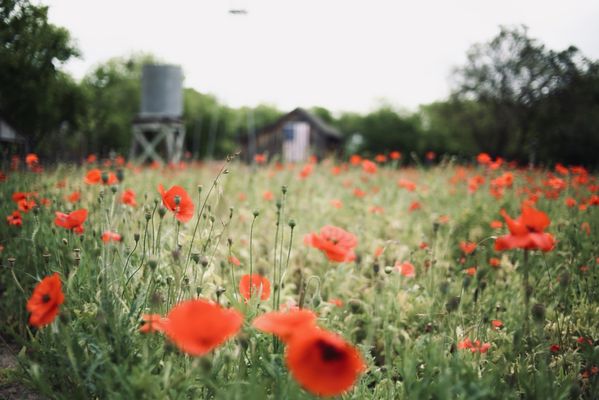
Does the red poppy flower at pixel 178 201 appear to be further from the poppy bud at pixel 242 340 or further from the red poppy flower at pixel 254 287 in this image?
the poppy bud at pixel 242 340

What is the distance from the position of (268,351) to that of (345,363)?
2.15ft

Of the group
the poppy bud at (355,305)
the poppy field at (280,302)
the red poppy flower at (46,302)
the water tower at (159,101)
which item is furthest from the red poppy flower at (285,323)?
the water tower at (159,101)

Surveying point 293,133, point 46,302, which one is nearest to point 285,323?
point 46,302

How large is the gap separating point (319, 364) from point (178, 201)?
2.81 ft

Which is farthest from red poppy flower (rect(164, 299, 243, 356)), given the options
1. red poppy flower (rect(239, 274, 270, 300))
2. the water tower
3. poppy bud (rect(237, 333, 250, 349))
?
the water tower

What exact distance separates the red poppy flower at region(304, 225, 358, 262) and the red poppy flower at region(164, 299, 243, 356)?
67 cm

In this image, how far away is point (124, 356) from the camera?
1.27 m

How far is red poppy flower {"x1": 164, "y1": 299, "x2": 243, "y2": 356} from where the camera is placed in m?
0.85

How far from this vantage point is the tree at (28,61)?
2.71m

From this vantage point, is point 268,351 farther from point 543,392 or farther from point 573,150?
point 573,150

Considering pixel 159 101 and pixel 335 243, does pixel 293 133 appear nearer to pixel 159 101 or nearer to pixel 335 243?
pixel 159 101

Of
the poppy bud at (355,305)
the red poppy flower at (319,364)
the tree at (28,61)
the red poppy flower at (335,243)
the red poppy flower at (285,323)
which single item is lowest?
the poppy bud at (355,305)

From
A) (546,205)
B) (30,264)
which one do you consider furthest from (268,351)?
(546,205)

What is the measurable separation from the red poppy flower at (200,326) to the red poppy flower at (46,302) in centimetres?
37
